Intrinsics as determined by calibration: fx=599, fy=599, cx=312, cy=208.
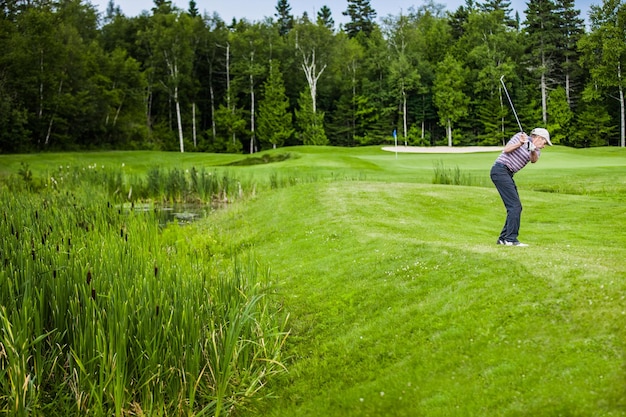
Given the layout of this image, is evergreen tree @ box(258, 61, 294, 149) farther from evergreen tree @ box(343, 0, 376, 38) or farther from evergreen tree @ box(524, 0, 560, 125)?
evergreen tree @ box(343, 0, 376, 38)

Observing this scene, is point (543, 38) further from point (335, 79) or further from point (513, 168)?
point (513, 168)

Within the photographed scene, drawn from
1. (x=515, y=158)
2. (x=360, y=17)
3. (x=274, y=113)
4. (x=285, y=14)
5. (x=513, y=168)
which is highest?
(x=285, y=14)

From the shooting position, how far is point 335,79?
2534 inches

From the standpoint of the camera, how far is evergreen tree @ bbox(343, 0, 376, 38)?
8306 centimetres

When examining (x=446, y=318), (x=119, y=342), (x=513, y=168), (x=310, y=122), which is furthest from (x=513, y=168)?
(x=310, y=122)

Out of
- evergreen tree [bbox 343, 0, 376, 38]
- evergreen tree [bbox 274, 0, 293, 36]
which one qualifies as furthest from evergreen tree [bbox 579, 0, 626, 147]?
evergreen tree [bbox 274, 0, 293, 36]

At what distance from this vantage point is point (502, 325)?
5398 mm

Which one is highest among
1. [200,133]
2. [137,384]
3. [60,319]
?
[200,133]

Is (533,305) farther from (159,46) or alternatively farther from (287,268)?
(159,46)

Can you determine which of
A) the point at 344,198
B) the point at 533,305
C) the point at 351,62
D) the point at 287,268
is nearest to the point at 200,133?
the point at 351,62

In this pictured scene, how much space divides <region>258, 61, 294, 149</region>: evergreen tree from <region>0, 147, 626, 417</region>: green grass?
46.7 meters

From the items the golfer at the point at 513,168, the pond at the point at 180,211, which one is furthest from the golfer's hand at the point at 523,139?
the pond at the point at 180,211

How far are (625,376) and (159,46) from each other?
2153 inches

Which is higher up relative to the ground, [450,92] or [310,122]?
[450,92]
